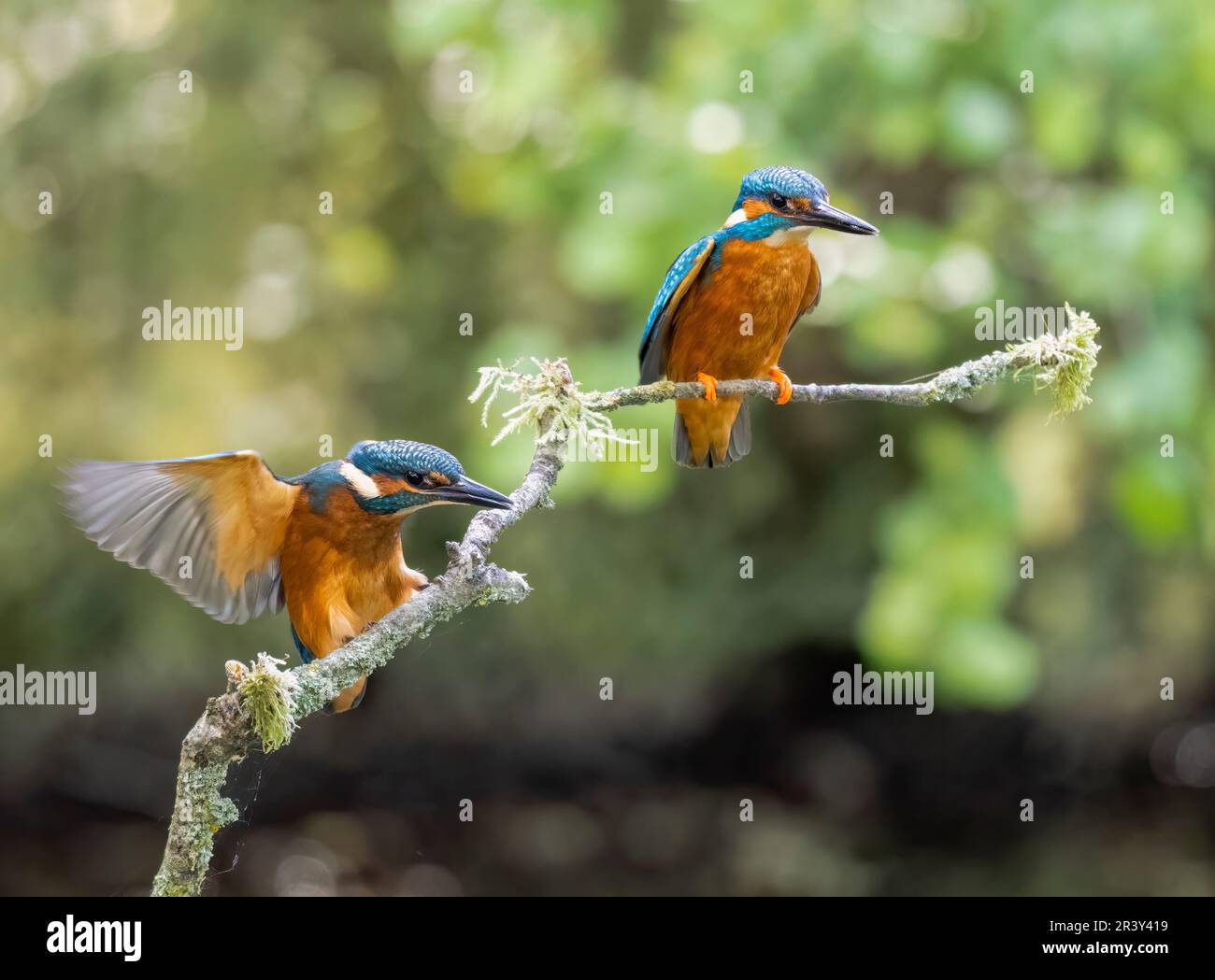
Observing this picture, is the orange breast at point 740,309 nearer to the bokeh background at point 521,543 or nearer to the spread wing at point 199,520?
the spread wing at point 199,520

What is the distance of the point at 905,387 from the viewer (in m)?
1.56

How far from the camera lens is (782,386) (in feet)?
6.65

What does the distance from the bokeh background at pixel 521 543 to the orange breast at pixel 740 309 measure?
300 centimetres

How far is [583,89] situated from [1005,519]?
A: 2.44m

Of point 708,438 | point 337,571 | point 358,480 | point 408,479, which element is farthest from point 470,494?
point 708,438

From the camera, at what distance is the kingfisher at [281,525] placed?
1.52m

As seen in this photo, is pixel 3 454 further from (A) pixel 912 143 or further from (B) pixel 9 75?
(A) pixel 912 143

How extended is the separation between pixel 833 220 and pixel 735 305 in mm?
264

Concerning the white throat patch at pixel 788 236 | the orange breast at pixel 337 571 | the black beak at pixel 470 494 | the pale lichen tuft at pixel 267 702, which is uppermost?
the white throat patch at pixel 788 236

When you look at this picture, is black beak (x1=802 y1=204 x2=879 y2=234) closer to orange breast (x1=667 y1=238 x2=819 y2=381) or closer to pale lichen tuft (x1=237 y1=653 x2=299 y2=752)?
orange breast (x1=667 y1=238 x2=819 y2=381)

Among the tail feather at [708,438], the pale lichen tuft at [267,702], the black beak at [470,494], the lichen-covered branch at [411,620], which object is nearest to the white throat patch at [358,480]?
the black beak at [470,494]

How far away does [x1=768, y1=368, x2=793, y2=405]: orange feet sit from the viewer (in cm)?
173

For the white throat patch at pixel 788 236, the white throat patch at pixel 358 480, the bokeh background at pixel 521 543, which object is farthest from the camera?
the bokeh background at pixel 521 543

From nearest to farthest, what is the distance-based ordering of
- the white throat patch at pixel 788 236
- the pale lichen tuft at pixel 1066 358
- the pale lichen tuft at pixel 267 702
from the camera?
the pale lichen tuft at pixel 267 702
the pale lichen tuft at pixel 1066 358
the white throat patch at pixel 788 236
